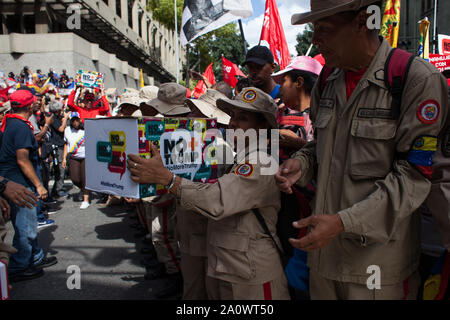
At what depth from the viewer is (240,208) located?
1.86 m

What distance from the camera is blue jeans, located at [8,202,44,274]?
3875 millimetres

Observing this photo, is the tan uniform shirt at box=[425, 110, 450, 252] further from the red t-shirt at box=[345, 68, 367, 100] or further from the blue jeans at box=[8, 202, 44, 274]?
the blue jeans at box=[8, 202, 44, 274]

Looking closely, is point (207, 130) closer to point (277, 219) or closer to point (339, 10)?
point (277, 219)

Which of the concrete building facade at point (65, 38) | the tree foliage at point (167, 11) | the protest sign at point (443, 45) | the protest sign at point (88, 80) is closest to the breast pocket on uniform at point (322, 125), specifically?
the protest sign at point (88, 80)

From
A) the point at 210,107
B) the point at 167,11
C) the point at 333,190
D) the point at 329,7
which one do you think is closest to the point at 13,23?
the point at 167,11

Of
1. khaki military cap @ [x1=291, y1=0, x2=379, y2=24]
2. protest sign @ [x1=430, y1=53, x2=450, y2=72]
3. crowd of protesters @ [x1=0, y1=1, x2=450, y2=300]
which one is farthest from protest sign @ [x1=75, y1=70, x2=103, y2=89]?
protest sign @ [x1=430, y1=53, x2=450, y2=72]

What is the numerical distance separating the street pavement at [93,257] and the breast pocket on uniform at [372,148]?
2.76 m

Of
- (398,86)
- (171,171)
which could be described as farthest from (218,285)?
(398,86)

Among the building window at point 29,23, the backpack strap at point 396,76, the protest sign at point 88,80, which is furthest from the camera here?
the building window at point 29,23

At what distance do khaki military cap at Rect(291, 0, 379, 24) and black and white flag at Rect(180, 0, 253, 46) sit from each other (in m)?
2.85

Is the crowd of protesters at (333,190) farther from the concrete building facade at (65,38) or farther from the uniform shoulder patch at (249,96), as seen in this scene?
the concrete building facade at (65,38)

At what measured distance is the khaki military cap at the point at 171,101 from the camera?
117 inches

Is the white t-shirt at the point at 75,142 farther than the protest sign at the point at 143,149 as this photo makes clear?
Yes

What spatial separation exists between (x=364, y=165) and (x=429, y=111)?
0.33m
